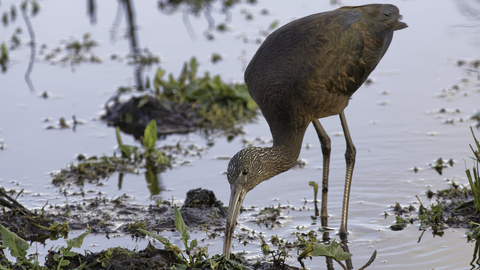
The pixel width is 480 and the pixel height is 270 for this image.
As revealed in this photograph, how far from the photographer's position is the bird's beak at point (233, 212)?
161 inches

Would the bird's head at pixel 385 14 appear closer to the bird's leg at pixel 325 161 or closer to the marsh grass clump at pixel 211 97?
the bird's leg at pixel 325 161

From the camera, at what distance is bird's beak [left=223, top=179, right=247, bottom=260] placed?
4.09 meters

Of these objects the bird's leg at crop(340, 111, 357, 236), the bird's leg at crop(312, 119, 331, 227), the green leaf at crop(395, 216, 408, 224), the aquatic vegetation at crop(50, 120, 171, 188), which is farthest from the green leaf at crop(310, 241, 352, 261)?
the aquatic vegetation at crop(50, 120, 171, 188)

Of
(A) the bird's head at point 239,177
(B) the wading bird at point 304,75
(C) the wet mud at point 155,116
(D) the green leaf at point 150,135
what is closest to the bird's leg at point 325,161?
(B) the wading bird at point 304,75

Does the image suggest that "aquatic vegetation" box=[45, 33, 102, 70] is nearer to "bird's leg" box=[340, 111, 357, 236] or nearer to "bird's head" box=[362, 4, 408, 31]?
"bird's head" box=[362, 4, 408, 31]

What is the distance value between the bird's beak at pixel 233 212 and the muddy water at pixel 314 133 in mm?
458

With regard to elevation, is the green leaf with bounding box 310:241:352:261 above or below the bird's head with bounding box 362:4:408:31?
below

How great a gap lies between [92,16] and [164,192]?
8289mm

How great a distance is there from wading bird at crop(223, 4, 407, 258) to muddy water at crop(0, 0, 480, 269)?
61 centimetres

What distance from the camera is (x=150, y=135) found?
20.9 ft

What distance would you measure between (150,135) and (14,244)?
2.69 metres

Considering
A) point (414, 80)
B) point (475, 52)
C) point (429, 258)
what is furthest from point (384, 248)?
point (475, 52)

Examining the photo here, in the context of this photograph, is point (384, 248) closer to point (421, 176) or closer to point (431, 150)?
point (421, 176)

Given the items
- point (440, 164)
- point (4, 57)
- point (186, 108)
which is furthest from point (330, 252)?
point (4, 57)
